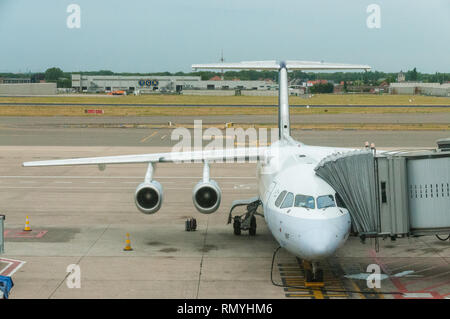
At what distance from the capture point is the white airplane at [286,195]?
634 inches

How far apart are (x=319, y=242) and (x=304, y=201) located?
53.2 inches

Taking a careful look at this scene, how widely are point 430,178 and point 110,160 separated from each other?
1169 cm

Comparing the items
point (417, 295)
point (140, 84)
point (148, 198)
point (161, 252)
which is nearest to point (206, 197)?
point (148, 198)

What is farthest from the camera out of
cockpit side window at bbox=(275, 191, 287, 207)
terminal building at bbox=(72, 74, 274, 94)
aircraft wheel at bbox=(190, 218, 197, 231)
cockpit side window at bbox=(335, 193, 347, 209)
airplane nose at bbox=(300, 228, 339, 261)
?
terminal building at bbox=(72, 74, 274, 94)

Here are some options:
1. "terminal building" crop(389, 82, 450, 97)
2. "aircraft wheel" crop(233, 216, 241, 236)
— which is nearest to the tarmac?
"aircraft wheel" crop(233, 216, 241, 236)

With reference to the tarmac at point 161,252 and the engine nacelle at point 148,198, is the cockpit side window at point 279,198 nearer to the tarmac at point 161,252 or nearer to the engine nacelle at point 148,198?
the tarmac at point 161,252

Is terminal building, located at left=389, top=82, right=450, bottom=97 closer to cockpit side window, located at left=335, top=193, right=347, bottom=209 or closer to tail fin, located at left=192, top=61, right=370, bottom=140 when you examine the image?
tail fin, located at left=192, top=61, right=370, bottom=140

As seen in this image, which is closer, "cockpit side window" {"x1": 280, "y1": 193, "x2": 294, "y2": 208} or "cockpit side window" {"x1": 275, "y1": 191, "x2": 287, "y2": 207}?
"cockpit side window" {"x1": 280, "y1": 193, "x2": 294, "y2": 208}

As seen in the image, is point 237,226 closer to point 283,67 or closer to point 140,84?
point 283,67

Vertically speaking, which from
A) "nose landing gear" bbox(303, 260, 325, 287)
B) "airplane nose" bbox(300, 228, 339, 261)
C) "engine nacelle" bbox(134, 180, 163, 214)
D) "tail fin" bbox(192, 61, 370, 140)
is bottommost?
"nose landing gear" bbox(303, 260, 325, 287)

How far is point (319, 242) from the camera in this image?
1584 centimetres

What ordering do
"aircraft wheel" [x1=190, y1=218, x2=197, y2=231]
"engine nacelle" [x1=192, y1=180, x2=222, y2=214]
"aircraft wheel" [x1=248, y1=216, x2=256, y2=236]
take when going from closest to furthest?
"engine nacelle" [x1=192, y1=180, x2=222, y2=214], "aircraft wheel" [x1=248, y1=216, x2=256, y2=236], "aircraft wheel" [x1=190, y1=218, x2=197, y2=231]

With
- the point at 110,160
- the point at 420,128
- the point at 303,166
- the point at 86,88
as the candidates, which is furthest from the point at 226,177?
the point at 86,88

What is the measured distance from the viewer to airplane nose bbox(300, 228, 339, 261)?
625 inches
